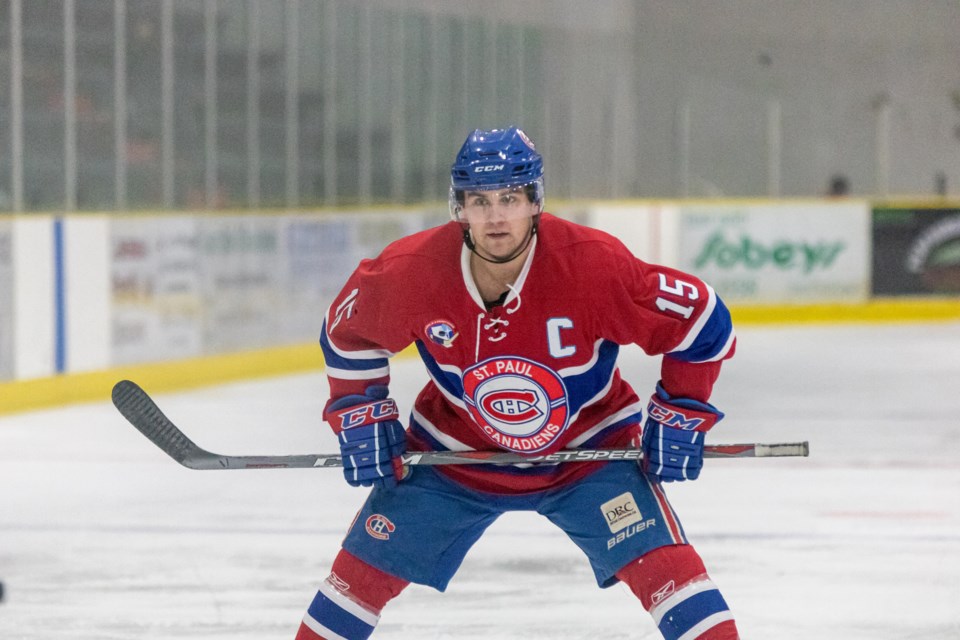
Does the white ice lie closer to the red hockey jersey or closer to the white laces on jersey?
the red hockey jersey

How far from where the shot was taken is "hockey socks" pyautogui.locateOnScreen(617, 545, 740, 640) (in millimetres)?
2410

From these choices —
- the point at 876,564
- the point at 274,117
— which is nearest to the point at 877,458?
the point at 876,564

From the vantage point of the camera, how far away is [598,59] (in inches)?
553

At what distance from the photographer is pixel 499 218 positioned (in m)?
2.51

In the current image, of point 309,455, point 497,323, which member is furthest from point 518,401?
point 309,455

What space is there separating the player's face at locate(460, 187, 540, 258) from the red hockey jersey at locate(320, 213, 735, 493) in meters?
0.04

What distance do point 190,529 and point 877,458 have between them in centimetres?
258

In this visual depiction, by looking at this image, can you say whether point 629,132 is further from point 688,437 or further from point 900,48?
point 688,437

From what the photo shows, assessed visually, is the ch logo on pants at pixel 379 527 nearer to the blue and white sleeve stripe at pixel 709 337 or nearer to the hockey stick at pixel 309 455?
the hockey stick at pixel 309 455

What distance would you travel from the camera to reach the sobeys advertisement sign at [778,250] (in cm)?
1228

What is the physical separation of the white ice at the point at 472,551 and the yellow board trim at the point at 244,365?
0.52ft

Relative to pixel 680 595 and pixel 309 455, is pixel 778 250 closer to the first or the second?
pixel 309 455

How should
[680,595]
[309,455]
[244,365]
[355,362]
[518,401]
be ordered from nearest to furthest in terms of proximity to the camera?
[680,595] → [518,401] → [355,362] → [309,455] → [244,365]

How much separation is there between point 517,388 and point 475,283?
0.57 feet
